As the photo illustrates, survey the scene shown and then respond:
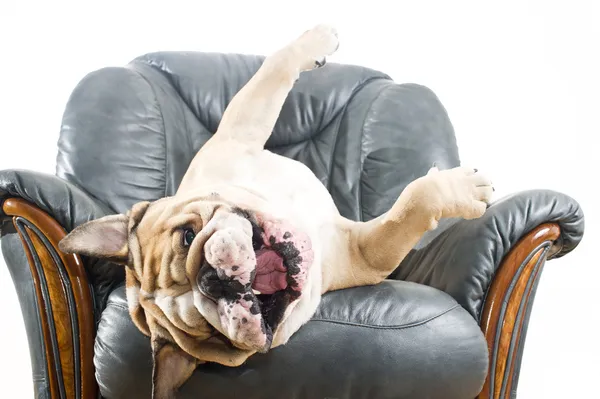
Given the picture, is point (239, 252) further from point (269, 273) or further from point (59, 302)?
point (59, 302)

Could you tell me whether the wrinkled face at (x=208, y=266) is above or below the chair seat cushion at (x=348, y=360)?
above

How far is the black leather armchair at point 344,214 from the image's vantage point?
138 centimetres

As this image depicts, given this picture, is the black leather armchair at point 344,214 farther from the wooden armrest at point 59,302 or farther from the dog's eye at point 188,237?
the dog's eye at point 188,237

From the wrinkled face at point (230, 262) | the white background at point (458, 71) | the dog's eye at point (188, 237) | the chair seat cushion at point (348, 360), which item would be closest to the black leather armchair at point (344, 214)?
the chair seat cushion at point (348, 360)

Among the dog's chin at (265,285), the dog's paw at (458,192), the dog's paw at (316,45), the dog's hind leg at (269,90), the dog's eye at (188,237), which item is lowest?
the dog's chin at (265,285)

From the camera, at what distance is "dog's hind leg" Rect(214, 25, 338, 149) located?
1918 mm

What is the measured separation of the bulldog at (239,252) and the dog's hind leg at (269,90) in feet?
0.63

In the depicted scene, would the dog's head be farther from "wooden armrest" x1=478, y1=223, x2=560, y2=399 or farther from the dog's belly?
"wooden armrest" x1=478, y1=223, x2=560, y2=399

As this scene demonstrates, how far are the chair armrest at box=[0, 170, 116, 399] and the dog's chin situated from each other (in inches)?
17.7

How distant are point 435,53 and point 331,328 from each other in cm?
155

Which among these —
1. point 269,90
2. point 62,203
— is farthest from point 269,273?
point 269,90

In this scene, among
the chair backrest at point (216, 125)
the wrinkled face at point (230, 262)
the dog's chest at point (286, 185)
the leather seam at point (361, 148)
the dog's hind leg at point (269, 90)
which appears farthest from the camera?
the leather seam at point (361, 148)

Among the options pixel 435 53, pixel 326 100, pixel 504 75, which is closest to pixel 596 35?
pixel 504 75

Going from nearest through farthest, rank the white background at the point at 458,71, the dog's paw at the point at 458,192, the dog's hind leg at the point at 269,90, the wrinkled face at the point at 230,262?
the wrinkled face at the point at 230,262 < the dog's paw at the point at 458,192 < the dog's hind leg at the point at 269,90 < the white background at the point at 458,71
